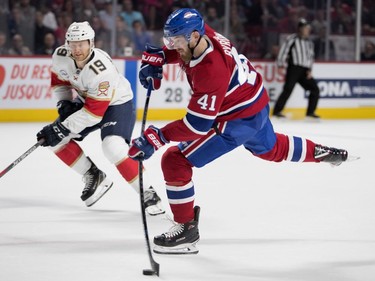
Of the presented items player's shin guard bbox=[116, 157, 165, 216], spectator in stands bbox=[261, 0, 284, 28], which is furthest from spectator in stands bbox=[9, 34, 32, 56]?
player's shin guard bbox=[116, 157, 165, 216]

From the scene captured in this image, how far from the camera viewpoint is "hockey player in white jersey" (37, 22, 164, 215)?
4.72 m

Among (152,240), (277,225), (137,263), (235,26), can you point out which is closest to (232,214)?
(277,225)

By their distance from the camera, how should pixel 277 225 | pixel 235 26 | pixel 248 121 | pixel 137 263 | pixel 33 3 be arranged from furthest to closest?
pixel 235 26
pixel 33 3
pixel 277 225
pixel 248 121
pixel 137 263

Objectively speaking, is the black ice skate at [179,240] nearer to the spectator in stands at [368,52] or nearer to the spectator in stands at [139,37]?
the spectator in stands at [139,37]

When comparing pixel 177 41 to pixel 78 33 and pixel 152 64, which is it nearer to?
pixel 152 64

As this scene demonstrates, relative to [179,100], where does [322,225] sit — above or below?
above

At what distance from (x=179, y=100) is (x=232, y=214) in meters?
5.88

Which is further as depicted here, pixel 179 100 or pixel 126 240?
pixel 179 100

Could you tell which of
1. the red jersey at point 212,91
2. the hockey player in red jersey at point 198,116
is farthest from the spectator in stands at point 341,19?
the red jersey at point 212,91

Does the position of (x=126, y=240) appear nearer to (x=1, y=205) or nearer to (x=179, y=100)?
(x=1, y=205)

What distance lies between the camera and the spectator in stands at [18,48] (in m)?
10.1

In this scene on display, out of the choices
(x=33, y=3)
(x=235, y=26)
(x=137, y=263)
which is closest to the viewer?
(x=137, y=263)

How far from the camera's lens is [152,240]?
419 centimetres

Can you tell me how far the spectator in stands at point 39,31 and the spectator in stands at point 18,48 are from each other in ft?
0.49
